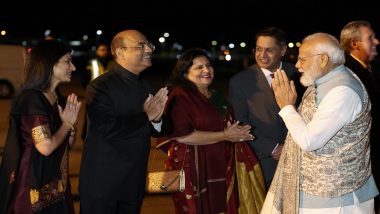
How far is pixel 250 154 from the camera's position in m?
5.21

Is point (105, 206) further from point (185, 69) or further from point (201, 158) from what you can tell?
point (185, 69)

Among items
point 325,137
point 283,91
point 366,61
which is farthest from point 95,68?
point 325,137

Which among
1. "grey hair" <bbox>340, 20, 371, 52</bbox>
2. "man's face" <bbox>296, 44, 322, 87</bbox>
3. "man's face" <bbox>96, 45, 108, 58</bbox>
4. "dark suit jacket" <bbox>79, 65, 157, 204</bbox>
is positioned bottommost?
"dark suit jacket" <bbox>79, 65, 157, 204</bbox>

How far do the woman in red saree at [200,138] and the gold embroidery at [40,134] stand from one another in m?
1.23

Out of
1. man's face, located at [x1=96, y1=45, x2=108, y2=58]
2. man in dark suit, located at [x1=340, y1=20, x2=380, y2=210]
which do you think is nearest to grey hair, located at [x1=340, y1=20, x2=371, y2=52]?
man in dark suit, located at [x1=340, y1=20, x2=380, y2=210]

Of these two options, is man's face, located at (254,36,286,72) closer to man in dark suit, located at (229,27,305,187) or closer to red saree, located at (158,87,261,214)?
man in dark suit, located at (229,27,305,187)

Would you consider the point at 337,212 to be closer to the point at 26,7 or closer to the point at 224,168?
the point at 224,168

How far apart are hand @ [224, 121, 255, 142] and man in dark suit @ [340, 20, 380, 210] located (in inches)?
40.7

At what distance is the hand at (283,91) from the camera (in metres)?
3.68

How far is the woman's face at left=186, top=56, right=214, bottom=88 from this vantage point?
517 cm

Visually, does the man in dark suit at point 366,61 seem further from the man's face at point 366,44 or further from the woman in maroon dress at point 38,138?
the woman in maroon dress at point 38,138

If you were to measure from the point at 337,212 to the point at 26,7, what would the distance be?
176 feet

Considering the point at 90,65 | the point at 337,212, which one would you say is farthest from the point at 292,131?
the point at 90,65

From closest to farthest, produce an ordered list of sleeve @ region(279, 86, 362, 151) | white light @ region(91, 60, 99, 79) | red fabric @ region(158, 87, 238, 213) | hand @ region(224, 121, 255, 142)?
sleeve @ region(279, 86, 362, 151) < hand @ region(224, 121, 255, 142) < red fabric @ region(158, 87, 238, 213) < white light @ region(91, 60, 99, 79)
